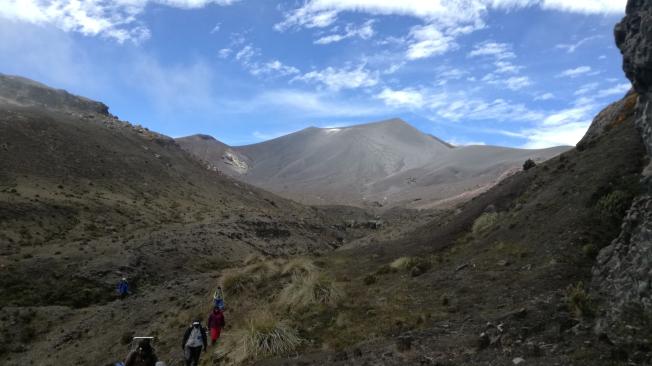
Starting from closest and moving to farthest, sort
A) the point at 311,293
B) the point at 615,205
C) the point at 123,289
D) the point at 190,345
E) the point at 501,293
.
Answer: the point at 190,345 → the point at 501,293 → the point at 615,205 → the point at 311,293 → the point at 123,289

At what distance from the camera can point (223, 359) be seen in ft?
41.7

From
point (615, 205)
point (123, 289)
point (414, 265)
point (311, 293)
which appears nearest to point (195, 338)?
point (311, 293)

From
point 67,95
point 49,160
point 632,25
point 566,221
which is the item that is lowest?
point 566,221

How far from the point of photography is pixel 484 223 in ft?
74.0

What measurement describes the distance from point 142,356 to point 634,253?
1020 cm

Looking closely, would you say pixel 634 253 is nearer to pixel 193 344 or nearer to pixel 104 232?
pixel 193 344

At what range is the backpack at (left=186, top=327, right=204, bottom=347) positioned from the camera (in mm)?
12188

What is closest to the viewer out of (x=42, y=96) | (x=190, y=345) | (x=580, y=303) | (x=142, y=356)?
(x=142, y=356)

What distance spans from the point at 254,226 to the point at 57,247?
68.9ft

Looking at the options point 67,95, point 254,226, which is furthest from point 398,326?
point 67,95

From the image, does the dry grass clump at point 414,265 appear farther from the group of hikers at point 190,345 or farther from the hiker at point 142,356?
the hiker at point 142,356

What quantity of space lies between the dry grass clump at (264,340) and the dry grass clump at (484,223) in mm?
12017

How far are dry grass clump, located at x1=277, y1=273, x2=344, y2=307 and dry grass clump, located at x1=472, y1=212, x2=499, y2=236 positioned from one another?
8641 millimetres

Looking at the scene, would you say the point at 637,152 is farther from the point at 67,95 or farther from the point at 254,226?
the point at 67,95
